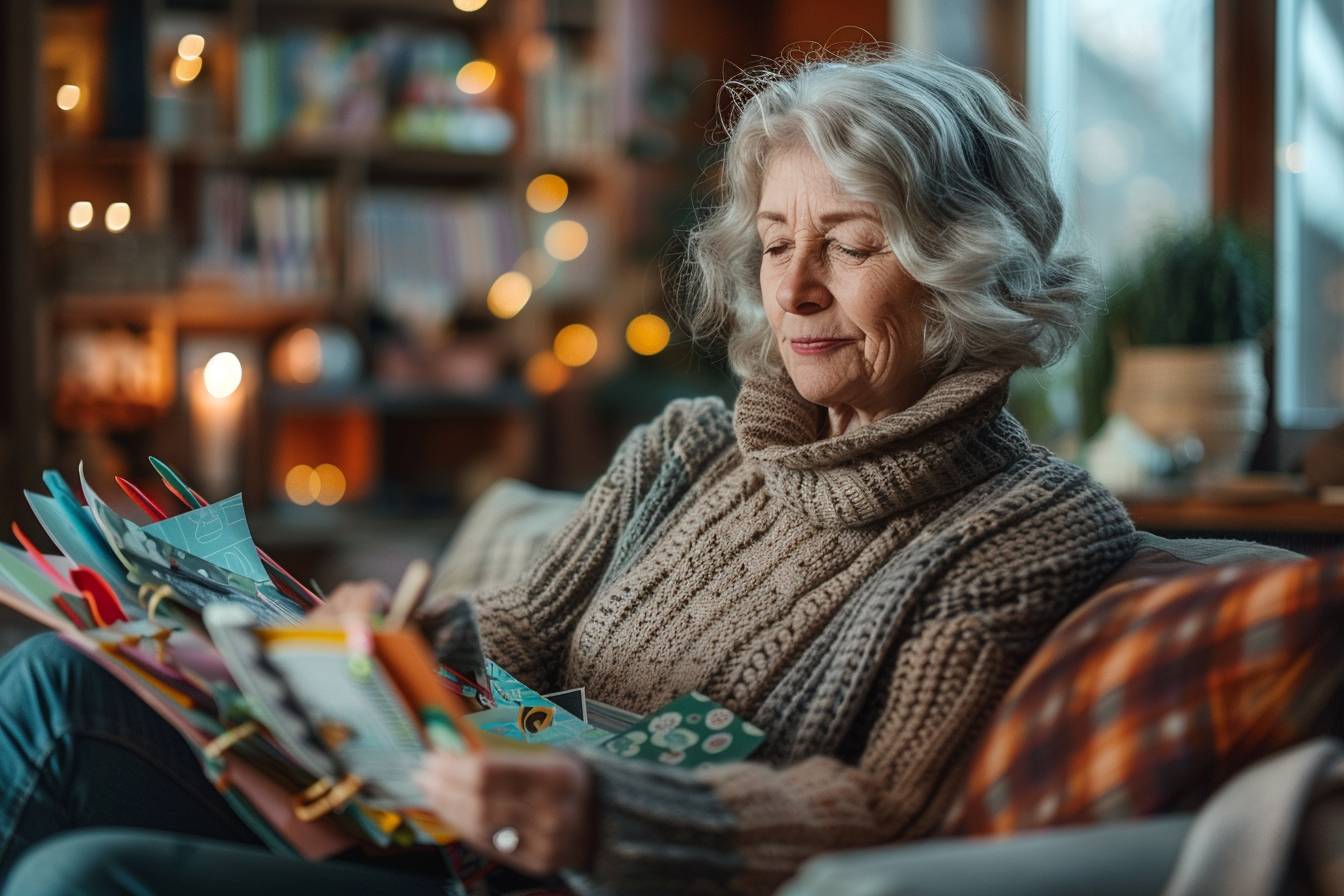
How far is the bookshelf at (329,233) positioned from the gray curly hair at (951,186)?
269 centimetres

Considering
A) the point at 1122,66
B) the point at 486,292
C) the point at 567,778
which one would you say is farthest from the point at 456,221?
Result: the point at 567,778

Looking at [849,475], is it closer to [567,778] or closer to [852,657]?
[852,657]

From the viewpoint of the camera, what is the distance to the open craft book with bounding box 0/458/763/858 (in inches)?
35.8

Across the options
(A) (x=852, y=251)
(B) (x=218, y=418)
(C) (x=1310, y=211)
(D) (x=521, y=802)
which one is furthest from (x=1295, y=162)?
(B) (x=218, y=418)

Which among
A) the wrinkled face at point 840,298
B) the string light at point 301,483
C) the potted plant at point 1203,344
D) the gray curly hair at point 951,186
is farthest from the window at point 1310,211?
the string light at point 301,483

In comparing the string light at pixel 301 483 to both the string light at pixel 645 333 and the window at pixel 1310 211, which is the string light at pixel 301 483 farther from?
the window at pixel 1310 211

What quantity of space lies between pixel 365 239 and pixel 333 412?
1.73 feet

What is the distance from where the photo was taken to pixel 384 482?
4.27m

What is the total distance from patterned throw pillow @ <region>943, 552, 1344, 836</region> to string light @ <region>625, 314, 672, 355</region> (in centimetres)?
328

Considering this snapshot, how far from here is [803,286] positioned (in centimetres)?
140

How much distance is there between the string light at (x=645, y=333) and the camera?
4.30m

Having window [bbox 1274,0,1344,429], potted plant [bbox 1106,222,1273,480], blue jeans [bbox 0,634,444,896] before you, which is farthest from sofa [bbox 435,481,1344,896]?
window [bbox 1274,0,1344,429]

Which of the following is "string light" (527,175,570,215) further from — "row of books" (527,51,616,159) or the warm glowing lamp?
the warm glowing lamp

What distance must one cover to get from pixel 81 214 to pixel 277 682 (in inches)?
131
